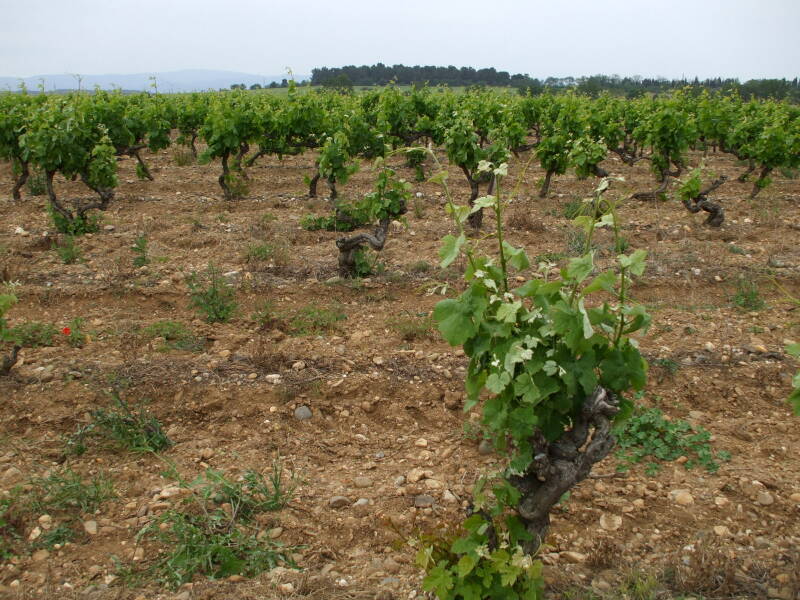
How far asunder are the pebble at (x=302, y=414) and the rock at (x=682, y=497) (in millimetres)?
2509

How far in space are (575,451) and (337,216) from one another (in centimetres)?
523

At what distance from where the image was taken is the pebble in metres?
4.66

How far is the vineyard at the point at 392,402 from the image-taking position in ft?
9.09

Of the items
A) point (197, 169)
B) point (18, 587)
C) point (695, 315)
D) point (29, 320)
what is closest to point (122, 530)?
point (18, 587)

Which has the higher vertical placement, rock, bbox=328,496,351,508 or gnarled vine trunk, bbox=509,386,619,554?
gnarled vine trunk, bbox=509,386,619,554

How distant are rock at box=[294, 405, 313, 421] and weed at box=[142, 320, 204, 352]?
53.9 inches

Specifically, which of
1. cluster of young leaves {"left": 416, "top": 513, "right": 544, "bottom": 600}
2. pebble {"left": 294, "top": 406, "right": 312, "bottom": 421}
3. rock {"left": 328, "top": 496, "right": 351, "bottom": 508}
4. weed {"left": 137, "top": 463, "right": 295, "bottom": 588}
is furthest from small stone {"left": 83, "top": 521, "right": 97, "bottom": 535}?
cluster of young leaves {"left": 416, "top": 513, "right": 544, "bottom": 600}

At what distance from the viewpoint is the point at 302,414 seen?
468 cm

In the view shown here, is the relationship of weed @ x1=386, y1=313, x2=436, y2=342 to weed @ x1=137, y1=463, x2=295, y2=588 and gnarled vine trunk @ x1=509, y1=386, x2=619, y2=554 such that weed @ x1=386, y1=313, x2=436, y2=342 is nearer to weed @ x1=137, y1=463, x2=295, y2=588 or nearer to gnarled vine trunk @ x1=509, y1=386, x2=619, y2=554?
weed @ x1=137, y1=463, x2=295, y2=588

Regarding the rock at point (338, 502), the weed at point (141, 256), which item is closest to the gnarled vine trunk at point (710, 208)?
the weed at point (141, 256)

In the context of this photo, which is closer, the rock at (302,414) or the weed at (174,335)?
the rock at (302,414)

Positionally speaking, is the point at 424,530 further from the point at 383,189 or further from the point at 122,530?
the point at 383,189

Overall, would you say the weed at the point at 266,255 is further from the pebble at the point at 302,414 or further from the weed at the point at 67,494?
the weed at the point at 67,494

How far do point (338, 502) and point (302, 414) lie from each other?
1058mm
